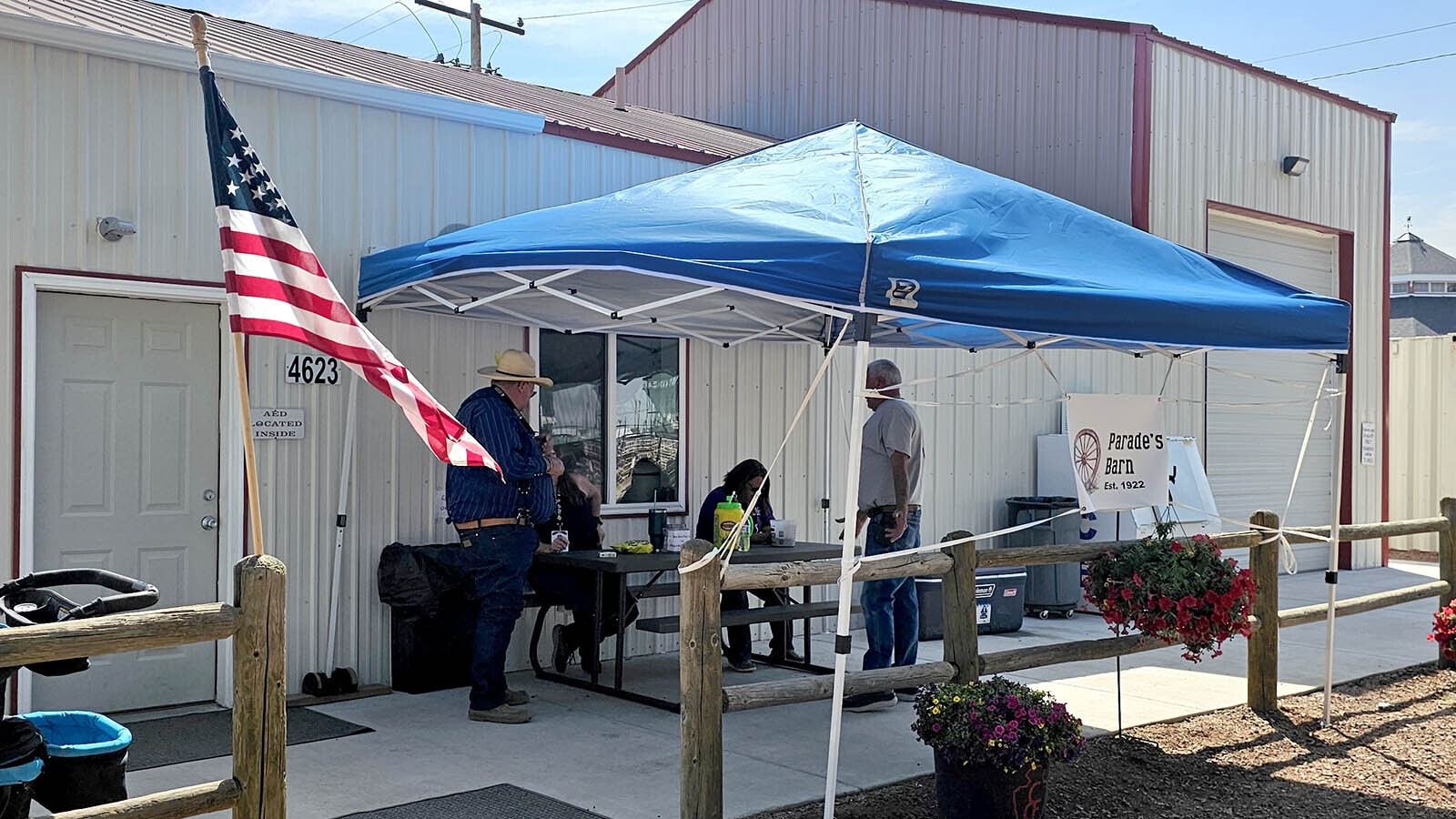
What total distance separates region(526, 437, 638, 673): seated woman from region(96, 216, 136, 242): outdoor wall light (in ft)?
7.78

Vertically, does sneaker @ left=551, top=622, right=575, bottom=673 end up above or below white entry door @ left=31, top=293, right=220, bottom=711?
below

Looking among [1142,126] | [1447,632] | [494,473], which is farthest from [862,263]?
[1142,126]

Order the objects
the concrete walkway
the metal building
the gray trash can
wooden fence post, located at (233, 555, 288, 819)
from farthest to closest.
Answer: the metal building → the gray trash can → the concrete walkway → wooden fence post, located at (233, 555, 288, 819)

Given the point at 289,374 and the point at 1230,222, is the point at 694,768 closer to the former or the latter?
the point at 289,374

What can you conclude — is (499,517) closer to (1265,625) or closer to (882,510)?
(882,510)

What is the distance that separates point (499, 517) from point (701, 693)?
2.21 meters

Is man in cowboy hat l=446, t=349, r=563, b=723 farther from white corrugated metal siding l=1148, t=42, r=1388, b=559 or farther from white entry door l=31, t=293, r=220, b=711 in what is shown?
white corrugated metal siding l=1148, t=42, r=1388, b=559

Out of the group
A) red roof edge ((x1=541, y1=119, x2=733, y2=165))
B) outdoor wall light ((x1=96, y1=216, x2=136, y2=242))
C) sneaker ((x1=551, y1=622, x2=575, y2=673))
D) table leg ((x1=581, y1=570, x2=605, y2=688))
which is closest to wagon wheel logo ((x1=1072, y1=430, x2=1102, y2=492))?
table leg ((x1=581, y1=570, x2=605, y2=688))

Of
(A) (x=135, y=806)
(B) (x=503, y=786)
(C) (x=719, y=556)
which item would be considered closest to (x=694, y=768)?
(C) (x=719, y=556)

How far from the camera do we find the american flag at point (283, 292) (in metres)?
4.20

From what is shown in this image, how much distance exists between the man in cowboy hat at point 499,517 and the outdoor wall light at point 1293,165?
32.4 ft

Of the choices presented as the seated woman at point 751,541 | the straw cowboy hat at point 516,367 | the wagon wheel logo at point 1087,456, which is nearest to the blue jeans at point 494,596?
the straw cowboy hat at point 516,367

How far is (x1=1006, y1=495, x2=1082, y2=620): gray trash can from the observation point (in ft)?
34.4

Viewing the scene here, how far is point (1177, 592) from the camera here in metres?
6.12
